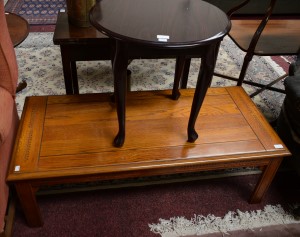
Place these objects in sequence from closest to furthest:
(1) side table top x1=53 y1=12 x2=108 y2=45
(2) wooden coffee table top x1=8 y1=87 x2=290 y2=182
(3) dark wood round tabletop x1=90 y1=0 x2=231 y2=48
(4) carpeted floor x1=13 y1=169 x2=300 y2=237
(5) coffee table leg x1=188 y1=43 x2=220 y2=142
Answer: (3) dark wood round tabletop x1=90 y1=0 x2=231 y2=48
(5) coffee table leg x1=188 y1=43 x2=220 y2=142
(2) wooden coffee table top x1=8 y1=87 x2=290 y2=182
(4) carpeted floor x1=13 y1=169 x2=300 y2=237
(1) side table top x1=53 y1=12 x2=108 y2=45

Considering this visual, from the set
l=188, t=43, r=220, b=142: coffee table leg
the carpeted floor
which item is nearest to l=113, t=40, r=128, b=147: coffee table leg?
l=188, t=43, r=220, b=142: coffee table leg

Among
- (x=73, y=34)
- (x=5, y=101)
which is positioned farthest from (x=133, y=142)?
(x=73, y=34)

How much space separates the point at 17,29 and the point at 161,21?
0.96 meters

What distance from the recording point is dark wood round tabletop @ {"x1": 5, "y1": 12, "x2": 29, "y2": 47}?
1529 mm

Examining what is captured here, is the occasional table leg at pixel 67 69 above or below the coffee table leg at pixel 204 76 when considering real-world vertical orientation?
below

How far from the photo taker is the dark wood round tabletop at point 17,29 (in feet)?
5.02

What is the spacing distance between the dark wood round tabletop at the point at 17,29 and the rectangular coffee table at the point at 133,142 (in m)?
0.36

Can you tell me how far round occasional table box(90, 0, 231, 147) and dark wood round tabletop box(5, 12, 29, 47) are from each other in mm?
586

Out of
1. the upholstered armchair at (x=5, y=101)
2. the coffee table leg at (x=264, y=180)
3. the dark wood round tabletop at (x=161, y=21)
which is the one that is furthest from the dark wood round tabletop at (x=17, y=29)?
the coffee table leg at (x=264, y=180)

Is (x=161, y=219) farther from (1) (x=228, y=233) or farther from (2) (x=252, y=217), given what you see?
(2) (x=252, y=217)

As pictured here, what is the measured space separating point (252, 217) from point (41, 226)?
0.95 m

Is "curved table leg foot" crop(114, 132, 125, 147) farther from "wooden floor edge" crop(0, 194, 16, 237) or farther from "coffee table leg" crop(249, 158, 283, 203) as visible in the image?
"coffee table leg" crop(249, 158, 283, 203)

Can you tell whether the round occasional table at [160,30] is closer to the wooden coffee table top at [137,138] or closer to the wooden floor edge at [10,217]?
the wooden coffee table top at [137,138]

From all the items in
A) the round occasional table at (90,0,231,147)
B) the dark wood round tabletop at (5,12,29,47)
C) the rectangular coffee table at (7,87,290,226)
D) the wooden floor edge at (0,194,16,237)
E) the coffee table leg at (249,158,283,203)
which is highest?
the round occasional table at (90,0,231,147)
